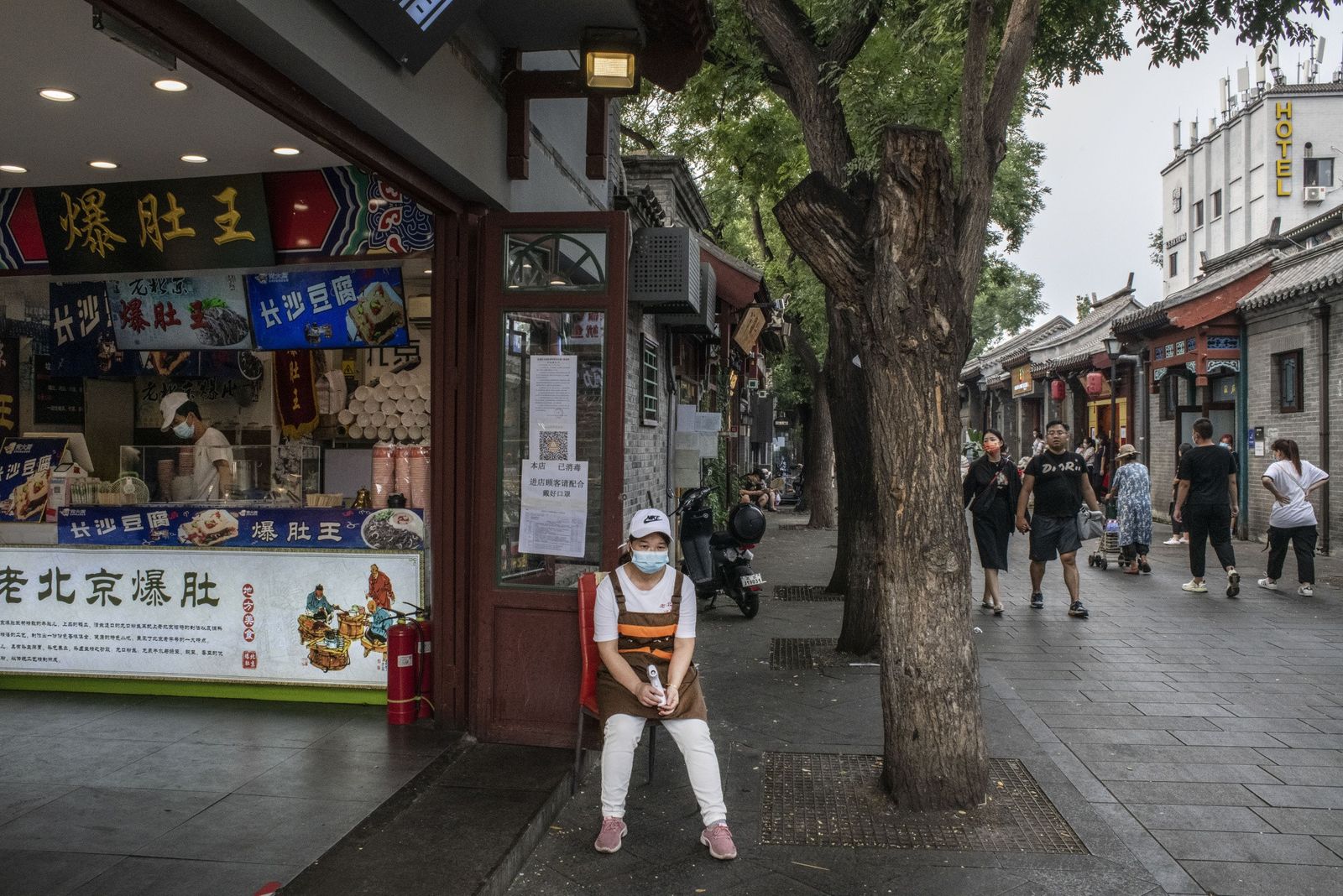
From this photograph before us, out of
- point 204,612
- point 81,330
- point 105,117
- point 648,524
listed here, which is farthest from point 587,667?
point 81,330

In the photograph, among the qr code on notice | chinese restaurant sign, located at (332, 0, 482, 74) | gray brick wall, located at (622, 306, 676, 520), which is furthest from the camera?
gray brick wall, located at (622, 306, 676, 520)

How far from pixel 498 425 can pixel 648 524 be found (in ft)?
4.52

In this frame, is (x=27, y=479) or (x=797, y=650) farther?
(x=797, y=650)

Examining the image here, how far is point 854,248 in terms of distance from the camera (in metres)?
4.96

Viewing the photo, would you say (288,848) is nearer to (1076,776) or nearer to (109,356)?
(1076,776)

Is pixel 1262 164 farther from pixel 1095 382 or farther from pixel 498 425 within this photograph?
pixel 498 425

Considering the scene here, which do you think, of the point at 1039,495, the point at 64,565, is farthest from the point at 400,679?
the point at 1039,495

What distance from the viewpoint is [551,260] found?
5547mm

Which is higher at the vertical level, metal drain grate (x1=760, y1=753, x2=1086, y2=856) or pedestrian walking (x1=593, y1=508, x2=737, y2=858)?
pedestrian walking (x1=593, y1=508, x2=737, y2=858)

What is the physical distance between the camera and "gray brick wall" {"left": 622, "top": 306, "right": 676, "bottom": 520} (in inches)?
363

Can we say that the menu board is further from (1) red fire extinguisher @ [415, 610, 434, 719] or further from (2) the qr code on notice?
(2) the qr code on notice

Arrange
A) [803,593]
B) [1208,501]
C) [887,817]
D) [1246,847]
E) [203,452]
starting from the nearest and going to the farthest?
[1246,847] → [887,817] → [203,452] → [1208,501] → [803,593]

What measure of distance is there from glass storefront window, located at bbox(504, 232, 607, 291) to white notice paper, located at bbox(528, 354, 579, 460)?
1.31ft

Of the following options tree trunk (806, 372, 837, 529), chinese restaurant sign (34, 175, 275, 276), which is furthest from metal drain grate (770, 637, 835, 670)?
tree trunk (806, 372, 837, 529)
